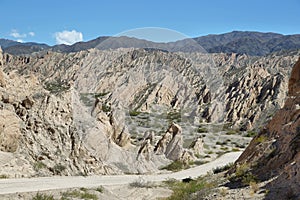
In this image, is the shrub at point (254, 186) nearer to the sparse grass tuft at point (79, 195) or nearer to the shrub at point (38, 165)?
the sparse grass tuft at point (79, 195)

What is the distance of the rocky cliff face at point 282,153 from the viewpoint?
927 cm

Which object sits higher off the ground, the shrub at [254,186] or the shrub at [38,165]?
the shrub at [254,186]

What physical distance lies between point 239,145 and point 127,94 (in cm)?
3722

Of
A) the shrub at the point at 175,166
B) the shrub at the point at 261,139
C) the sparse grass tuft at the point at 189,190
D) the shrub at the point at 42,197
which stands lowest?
the shrub at the point at 175,166

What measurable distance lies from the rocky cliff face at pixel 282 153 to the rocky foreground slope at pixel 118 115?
302 inches

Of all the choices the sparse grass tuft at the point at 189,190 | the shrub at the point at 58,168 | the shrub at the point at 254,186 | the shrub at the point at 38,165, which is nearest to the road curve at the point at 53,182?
the shrub at the point at 58,168

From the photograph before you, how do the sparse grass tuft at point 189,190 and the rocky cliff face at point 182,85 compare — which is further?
the rocky cliff face at point 182,85

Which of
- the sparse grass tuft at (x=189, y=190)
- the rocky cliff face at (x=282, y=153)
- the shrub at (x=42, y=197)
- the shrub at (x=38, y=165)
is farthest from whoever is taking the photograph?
the shrub at (x=38, y=165)

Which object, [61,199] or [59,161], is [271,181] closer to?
[61,199]

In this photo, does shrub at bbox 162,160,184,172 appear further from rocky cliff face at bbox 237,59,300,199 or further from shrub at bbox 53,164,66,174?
shrub at bbox 53,164,66,174

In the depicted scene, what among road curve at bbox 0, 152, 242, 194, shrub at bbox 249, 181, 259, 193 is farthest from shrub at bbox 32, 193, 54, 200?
shrub at bbox 249, 181, 259, 193

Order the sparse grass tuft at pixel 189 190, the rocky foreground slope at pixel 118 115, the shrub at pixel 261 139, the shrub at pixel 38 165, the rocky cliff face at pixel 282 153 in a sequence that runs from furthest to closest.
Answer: the rocky foreground slope at pixel 118 115 → the shrub at pixel 261 139 → the shrub at pixel 38 165 → the sparse grass tuft at pixel 189 190 → the rocky cliff face at pixel 282 153

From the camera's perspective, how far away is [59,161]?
53.7 ft

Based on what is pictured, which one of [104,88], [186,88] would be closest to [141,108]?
[186,88]
